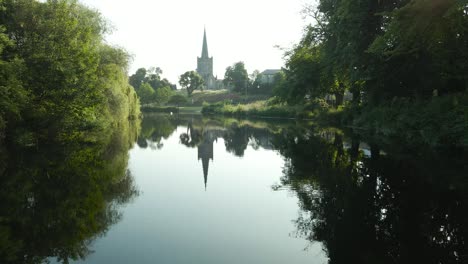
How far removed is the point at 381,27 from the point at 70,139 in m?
22.5

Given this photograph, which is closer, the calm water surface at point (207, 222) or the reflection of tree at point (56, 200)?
the calm water surface at point (207, 222)

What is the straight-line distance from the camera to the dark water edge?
7.06 m

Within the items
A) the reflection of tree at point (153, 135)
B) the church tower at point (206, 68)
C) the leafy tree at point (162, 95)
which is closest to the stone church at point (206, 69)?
the church tower at point (206, 68)

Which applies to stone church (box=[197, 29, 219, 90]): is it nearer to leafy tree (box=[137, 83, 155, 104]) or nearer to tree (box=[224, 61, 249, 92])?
tree (box=[224, 61, 249, 92])

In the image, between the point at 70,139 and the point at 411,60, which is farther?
the point at 411,60

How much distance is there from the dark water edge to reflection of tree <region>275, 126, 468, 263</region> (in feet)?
0.07

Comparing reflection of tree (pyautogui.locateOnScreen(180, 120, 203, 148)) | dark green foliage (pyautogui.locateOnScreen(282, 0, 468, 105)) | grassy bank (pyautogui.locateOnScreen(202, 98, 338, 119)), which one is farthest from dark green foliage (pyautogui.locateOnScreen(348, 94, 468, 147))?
grassy bank (pyautogui.locateOnScreen(202, 98, 338, 119))

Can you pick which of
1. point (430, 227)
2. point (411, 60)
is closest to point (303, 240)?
point (430, 227)

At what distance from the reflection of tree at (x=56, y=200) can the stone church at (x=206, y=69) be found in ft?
509

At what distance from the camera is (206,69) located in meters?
174

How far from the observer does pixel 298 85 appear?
1761 inches

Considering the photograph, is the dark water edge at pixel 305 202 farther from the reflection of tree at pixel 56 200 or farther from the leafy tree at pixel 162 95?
the leafy tree at pixel 162 95

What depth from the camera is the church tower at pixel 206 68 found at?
6747 inches

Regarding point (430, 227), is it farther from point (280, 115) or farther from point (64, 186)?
point (280, 115)
